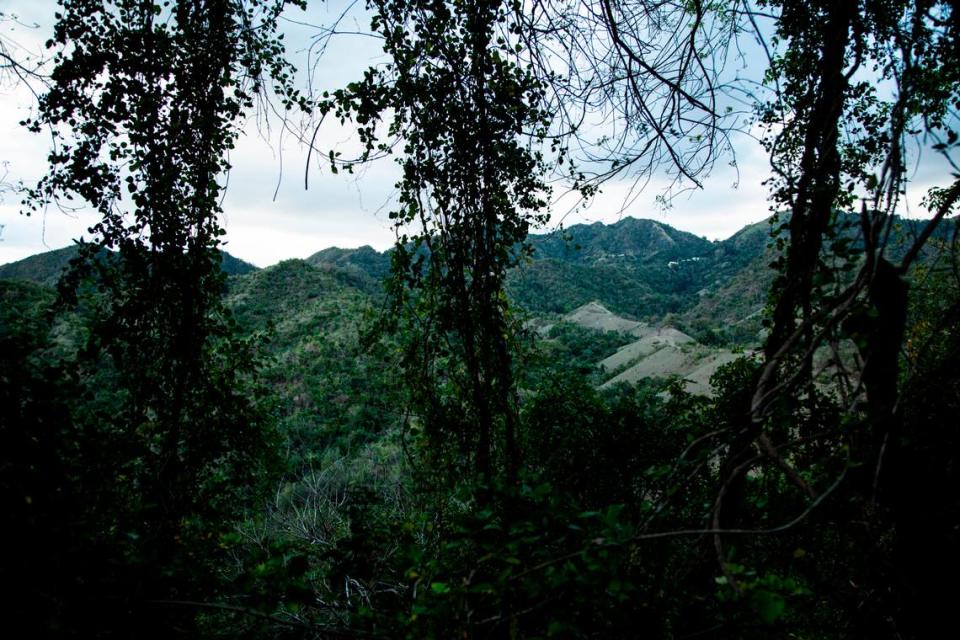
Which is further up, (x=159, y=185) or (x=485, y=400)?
(x=159, y=185)

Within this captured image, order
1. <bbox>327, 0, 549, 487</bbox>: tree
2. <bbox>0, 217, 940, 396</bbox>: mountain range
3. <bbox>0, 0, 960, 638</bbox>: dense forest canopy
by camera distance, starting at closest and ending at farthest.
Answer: <bbox>0, 0, 960, 638</bbox>: dense forest canopy → <bbox>327, 0, 549, 487</bbox>: tree → <bbox>0, 217, 940, 396</bbox>: mountain range

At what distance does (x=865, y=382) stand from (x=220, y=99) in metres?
4.76

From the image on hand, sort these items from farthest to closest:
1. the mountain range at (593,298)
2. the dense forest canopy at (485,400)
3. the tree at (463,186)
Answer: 1. the mountain range at (593,298)
2. the tree at (463,186)
3. the dense forest canopy at (485,400)

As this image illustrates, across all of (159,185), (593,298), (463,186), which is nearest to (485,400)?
(463,186)

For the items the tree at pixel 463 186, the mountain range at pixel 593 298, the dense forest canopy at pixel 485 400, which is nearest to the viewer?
the dense forest canopy at pixel 485 400

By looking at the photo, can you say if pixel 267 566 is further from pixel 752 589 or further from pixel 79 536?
pixel 752 589

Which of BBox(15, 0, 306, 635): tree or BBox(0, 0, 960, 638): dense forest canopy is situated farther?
BBox(15, 0, 306, 635): tree

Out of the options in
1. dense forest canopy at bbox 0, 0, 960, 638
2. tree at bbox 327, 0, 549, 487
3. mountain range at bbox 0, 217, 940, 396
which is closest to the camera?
dense forest canopy at bbox 0, 0, 960, 638

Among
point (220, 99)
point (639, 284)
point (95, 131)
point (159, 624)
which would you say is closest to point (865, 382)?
point (159, 624)

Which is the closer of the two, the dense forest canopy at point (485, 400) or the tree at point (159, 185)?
the dense forest canopy at point (485, 400)

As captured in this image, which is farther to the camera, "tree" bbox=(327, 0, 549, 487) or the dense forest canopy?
"tree" bbox=(327, 0, 549, 487)

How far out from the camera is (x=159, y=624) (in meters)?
1.30

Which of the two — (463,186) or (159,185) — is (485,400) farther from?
(159,185)

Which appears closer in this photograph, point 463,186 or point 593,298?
point 463,186
